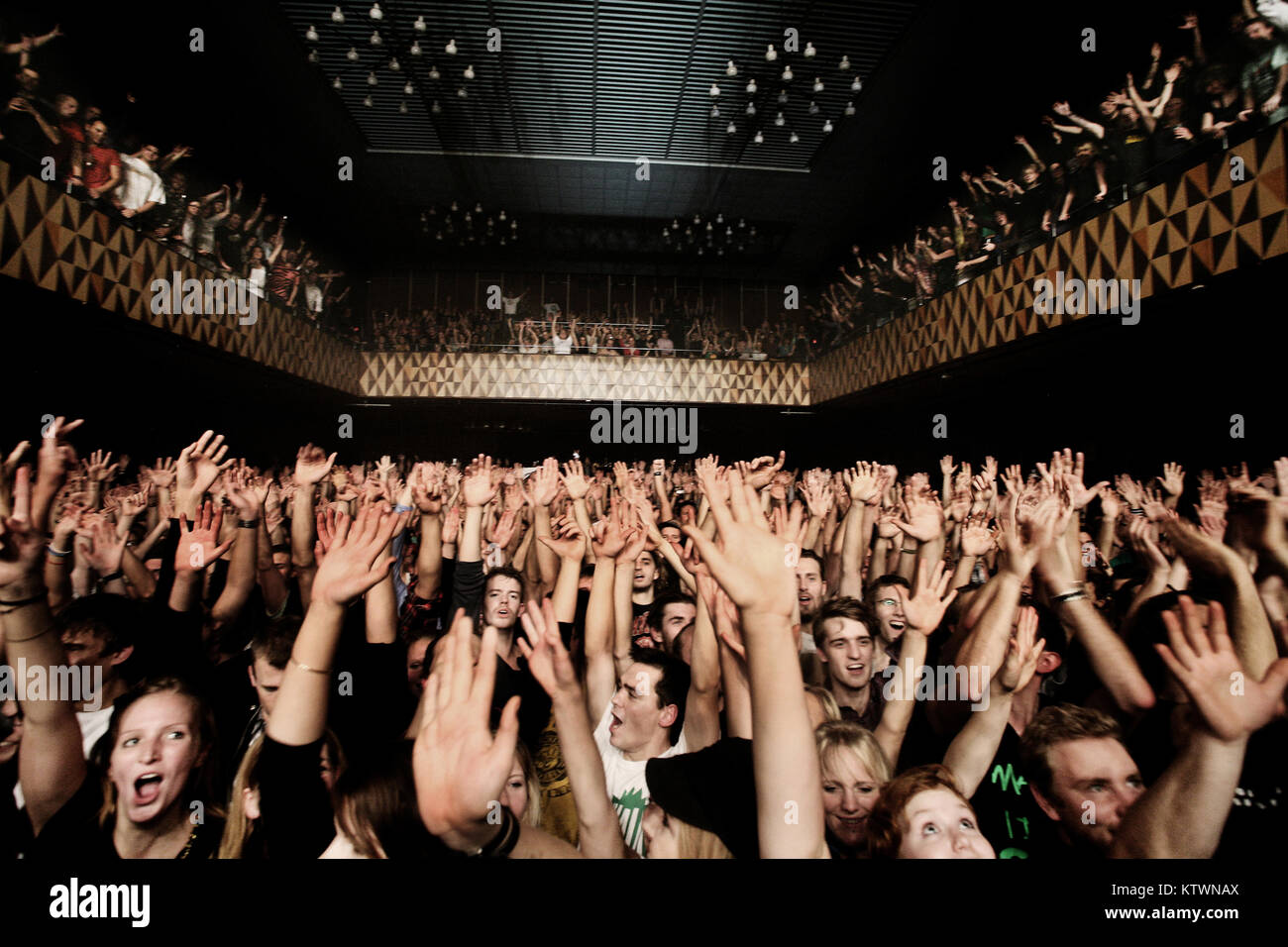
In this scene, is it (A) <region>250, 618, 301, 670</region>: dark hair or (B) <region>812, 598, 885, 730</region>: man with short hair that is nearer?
(A) <region>250, 618, 301, 670</region>: dark hair

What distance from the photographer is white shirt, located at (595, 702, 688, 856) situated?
196 centimetres

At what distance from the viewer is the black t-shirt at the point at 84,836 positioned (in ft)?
4.91

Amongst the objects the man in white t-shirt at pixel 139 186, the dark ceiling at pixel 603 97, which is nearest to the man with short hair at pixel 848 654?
the dark ceiling at pixel 603 97

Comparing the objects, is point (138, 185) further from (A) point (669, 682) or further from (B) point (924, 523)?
(B) point (924, 523)

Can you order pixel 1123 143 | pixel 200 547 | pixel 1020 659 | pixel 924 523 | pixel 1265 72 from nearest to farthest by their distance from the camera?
pixel 1020 659, pixel 200 547, pixel 924 523, pixel 1265 72, pixel 1123 143

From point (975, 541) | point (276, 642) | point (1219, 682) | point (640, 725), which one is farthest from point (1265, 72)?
point (276, 642)

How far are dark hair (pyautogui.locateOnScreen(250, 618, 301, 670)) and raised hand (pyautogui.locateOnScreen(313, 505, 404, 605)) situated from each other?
64 cm

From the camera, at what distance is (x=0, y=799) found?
1.68 m

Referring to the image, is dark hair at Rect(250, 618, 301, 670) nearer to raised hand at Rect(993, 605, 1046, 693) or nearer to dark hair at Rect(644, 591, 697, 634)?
dark hair at Rect(644, 591, 697, 634)

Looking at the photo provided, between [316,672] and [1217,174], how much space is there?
22.2 feet

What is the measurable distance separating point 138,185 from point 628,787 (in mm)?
8965

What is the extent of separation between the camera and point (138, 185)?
748cm

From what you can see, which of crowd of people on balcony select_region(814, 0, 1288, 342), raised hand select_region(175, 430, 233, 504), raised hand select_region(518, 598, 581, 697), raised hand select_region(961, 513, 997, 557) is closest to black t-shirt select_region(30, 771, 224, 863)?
raised hand select_region(518, 598, 581, 697)
